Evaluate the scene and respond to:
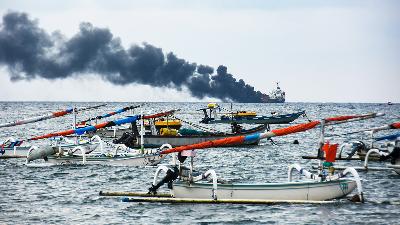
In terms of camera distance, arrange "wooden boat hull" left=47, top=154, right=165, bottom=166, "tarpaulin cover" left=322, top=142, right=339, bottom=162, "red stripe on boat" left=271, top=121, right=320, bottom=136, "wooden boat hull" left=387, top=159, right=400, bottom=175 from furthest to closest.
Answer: "wooden boat hull" left=47, top=154, right=165, bottom=166 < "wooden boat hull" left=387, top=159, right=400, bottom=175 < "red stripe on boat" left=271, top=121, right=320, bottom=136 < "tarpaulin cover" left=322, top=142, right=339, bottom=162

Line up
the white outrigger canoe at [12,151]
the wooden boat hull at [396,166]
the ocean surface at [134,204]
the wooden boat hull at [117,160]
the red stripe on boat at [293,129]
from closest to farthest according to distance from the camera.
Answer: the ocean surface at [134,204] < the red stripe on boat at [293,129] < the wooden boat hull at [396,166] < the wooden boat hull at [117,160] < the white outrigger canoe at [12,151]

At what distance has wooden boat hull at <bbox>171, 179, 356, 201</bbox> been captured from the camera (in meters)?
26.1

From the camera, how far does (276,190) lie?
26406 millimetres

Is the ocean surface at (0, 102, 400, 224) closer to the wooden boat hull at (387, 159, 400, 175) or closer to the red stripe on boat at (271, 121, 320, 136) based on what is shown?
the wooden boat hull at (387, 159, 400, 175)

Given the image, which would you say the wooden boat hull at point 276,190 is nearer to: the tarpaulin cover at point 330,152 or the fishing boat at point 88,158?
the tarpaulin cover at point 330,152

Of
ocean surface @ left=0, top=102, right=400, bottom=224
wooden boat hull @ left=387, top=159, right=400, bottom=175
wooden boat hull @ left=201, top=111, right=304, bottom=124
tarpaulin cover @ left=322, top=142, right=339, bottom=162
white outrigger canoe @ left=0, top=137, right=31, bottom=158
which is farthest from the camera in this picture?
wooden boat hull @ left=201, top=111, right=304, bottom=124

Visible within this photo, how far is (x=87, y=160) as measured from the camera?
142 feet

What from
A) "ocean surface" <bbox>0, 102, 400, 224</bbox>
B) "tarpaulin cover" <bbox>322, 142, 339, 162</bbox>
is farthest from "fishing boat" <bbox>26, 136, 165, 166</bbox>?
"tarpaulin cover" <bbox>322, 142, 339, 162</bbox>

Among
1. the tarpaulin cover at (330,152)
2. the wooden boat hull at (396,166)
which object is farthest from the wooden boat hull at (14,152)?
the tarpaulin cover at (330,152)

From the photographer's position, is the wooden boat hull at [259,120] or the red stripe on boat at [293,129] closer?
the red stripe on boat at [293,129]

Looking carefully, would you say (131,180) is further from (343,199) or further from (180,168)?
(343,199)

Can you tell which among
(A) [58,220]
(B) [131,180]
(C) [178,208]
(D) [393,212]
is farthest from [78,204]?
(D) [393,212]

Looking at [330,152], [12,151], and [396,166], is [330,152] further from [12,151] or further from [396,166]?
[12,151]

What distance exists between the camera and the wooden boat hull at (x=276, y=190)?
2608cm
